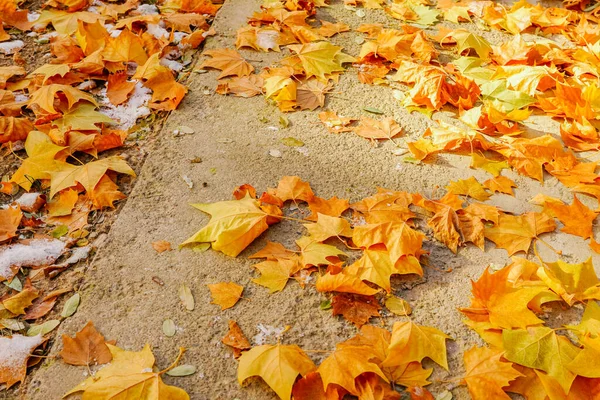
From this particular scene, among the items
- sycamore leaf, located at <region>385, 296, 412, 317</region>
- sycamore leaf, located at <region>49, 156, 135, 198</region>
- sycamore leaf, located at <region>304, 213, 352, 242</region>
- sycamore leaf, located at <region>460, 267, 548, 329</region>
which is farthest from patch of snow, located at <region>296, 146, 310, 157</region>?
sycamore leaf, located at <region>460, 267, 548, 329</region>

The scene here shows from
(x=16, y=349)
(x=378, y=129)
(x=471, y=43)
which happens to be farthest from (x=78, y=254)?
(x=471, y=43)

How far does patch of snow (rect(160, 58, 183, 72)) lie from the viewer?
268cm

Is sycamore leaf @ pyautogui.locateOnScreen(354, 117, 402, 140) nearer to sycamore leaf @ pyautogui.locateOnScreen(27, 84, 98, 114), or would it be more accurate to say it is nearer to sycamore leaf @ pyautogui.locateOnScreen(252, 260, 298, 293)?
sycamore leaf @ pyautogui.locateOnScreen(252, 260, 298, 293)

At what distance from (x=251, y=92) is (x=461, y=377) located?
5.22ft

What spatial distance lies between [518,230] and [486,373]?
25.5 inches

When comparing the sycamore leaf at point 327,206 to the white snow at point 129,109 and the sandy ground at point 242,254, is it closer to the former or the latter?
the sandy ground at point 242,254

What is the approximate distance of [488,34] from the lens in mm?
3113

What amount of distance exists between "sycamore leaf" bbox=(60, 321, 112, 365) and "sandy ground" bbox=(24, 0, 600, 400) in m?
0.03

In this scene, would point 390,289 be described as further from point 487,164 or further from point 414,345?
point 487,164

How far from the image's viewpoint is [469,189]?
6.82 ft

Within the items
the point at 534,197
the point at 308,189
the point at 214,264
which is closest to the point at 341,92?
the point at 308,189


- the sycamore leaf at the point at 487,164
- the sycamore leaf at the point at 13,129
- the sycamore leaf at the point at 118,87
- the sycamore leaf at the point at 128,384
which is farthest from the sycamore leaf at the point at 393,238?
→ the sycamore leaf at the point at 13,129

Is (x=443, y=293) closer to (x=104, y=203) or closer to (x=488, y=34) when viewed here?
(x=104, y=203)

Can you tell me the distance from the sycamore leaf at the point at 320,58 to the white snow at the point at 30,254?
56.0 inches
